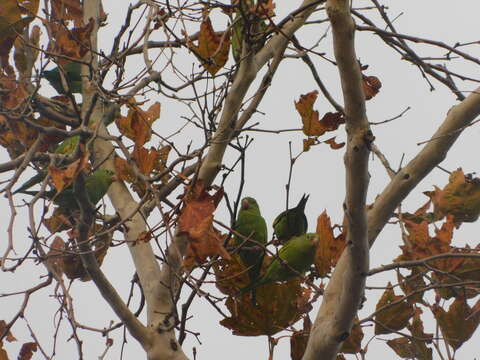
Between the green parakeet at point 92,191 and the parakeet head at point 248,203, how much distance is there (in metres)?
0.80

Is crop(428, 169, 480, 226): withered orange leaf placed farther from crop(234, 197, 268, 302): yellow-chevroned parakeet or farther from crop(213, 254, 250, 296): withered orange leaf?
crop(213, 254, 250, 296): withered orange leaf

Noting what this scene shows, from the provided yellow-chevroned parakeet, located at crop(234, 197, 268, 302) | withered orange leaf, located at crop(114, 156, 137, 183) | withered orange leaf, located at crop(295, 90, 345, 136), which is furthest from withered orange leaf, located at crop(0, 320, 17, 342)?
withered orange leaf, located at crop(295, 90, 345, 136)

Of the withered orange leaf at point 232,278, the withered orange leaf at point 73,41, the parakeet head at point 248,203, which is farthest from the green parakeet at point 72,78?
the withered orange leaf at point 232,278

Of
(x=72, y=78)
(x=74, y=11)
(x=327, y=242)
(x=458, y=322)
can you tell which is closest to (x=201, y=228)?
(x=327, y=242)

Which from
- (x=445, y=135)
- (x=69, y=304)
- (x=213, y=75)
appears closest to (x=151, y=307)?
(x=69, y=304)

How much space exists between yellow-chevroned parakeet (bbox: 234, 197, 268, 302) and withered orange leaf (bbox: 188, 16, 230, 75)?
61 centimetres

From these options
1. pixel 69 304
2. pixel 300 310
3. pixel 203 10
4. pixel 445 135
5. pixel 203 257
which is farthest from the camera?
pixel 203 10

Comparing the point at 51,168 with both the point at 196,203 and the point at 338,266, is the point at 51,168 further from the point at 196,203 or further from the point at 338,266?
the point at 338,266

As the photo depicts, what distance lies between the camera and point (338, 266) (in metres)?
2.26

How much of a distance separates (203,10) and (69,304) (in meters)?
1.49

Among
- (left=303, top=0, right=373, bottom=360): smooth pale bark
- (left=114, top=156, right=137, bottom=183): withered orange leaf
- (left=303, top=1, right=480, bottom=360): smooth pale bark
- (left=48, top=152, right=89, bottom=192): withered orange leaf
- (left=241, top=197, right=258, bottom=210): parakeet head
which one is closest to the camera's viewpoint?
(left=303, top=0, right=373, bottom=360): smooth pale bark

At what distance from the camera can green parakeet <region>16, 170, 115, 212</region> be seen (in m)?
3.00

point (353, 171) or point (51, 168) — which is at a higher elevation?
point (51, 168)

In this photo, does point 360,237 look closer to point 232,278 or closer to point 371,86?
point 232,278
